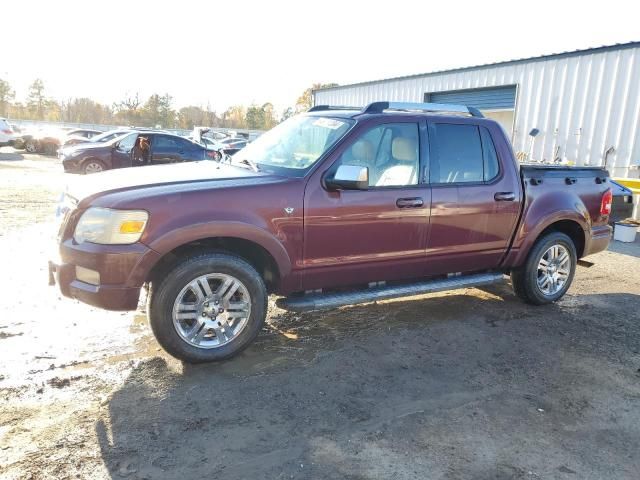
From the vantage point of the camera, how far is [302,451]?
112 inches

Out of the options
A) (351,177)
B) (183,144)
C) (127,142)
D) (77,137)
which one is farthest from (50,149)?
(351,177)

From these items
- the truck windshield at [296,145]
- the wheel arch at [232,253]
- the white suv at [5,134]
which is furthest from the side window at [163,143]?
the white suv at [5,134]

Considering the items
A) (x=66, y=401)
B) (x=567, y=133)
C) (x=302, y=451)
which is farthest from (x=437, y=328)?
(x=567, y=133)

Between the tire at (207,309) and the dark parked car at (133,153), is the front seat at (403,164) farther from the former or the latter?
the dark parked car at (133,153)

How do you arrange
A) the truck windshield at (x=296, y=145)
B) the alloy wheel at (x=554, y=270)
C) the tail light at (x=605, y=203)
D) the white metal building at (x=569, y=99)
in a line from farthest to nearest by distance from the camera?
the white metal building at (x=569, y=99) → the tail light at (x=605, y=203) → the alloy wheel at (x=554, y=270) → the truck windshield at (x=296, y=145)

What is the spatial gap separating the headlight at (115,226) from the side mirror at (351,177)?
4.78 feet

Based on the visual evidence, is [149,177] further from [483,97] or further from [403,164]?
[483,97]

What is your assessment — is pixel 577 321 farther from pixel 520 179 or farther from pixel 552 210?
pixel 520 179

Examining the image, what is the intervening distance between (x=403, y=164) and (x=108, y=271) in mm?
2615

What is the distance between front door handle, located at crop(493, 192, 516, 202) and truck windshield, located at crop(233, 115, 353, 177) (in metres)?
1.69

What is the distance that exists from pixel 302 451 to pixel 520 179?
3.64 meters

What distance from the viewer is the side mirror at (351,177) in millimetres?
3850

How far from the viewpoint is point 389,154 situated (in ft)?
14.5

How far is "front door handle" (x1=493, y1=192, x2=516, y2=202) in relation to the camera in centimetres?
490
